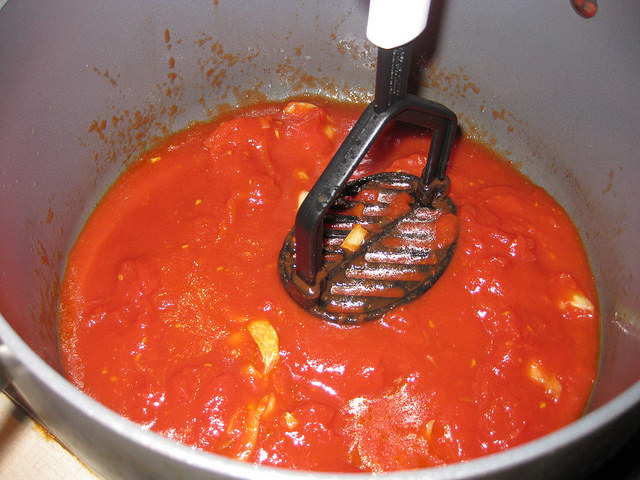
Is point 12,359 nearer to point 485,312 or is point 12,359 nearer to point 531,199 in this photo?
point 485,312

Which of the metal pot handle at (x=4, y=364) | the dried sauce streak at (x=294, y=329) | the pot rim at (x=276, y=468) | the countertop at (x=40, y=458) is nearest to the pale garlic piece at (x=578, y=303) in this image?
the dried sauce streak at (x=294, y=329)

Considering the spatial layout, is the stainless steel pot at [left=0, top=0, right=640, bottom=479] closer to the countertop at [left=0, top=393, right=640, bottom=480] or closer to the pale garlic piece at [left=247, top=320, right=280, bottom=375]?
→ the countertop at [left=0, top=393, right=640, bottom=480]

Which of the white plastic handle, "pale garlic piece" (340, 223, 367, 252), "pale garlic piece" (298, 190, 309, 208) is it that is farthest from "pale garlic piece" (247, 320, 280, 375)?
the white plastic handle

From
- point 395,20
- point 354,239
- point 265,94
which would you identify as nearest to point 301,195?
point 354,239

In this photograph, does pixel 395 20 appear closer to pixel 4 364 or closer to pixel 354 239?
pixel 354 239

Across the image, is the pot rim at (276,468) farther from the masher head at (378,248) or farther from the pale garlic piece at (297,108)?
the pale garlic piece at (297,108)

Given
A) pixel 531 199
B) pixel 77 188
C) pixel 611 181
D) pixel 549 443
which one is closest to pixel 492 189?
pixel 531 199
